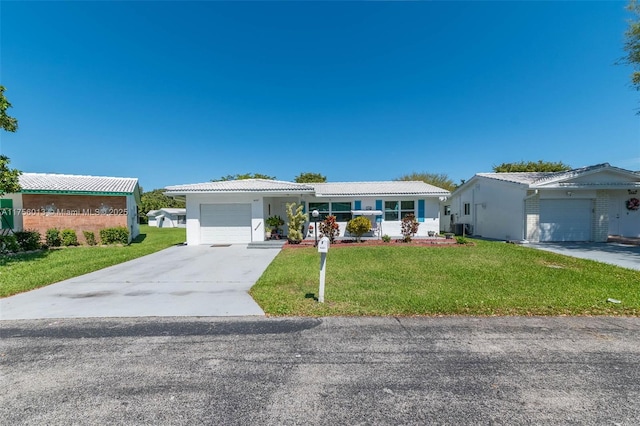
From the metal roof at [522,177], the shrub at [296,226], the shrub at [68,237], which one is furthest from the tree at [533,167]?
the shrub at [68,237]

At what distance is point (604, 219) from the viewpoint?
42.3 ft

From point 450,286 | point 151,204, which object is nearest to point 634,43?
point 450,286

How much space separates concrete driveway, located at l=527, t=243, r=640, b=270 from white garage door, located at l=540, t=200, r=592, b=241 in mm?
1018

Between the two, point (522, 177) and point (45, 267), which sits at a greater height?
point (522, 177)

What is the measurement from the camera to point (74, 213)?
14305 mm

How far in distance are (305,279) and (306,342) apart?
125 inches

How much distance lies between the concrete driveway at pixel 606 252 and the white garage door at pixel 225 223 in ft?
45.6

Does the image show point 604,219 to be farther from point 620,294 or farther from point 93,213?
point 93,213

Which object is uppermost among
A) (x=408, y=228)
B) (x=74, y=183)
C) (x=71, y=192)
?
(x=74, y=183)

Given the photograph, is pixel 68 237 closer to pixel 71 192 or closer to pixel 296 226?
pixel 71 192

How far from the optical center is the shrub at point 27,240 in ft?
39.3

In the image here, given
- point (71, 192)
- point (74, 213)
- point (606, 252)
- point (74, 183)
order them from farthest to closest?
point (74, 183)
point (74, 213)
point (71, 192)
point (606, 252)

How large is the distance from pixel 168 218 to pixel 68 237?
88.9ft

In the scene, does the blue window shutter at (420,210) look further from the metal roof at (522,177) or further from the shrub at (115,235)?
the shrub at (115,235)
